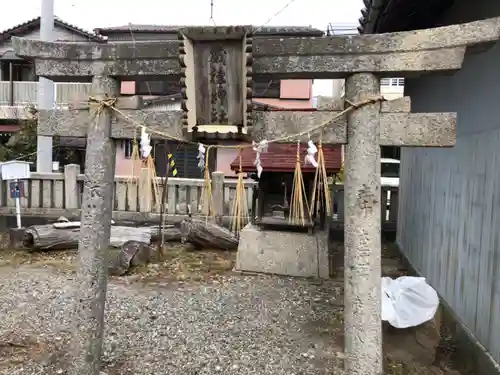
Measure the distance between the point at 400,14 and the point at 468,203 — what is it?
2.38 meters

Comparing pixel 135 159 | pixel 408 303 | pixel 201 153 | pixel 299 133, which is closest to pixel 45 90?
pixel 135 159

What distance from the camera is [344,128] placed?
10.4ft

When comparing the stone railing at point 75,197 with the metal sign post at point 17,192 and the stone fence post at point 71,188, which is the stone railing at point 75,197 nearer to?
the stone fence post at point 71,188

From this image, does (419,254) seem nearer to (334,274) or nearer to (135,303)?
(334,274)

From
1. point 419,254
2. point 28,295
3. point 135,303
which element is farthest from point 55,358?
point 419,254

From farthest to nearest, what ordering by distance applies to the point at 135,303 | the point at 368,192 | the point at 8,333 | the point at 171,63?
the point at 135,303
the point at 8,333
the point at 171,63
the point at 368,192

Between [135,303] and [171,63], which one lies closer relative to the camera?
[171,63]

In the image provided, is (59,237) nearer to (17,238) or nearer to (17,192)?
(17,238)

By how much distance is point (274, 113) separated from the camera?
10.7 feet

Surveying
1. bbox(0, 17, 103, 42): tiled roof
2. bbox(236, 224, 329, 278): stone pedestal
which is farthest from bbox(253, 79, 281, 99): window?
bbox(236, 224, 329, 278): stone pedestal

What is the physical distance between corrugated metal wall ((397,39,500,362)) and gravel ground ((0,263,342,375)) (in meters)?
1.33

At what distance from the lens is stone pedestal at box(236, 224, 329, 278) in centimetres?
747

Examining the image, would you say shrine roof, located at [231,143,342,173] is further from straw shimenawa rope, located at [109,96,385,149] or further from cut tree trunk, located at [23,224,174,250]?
straw shimenawa rope, located at [109,96,385,149]

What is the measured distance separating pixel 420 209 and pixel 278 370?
3895 millimetres
